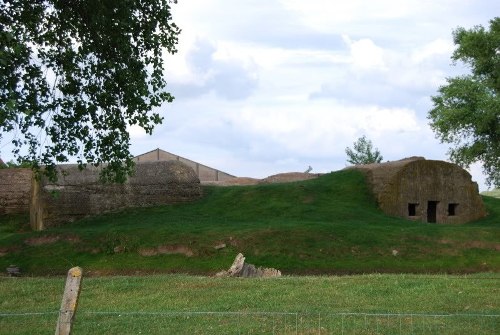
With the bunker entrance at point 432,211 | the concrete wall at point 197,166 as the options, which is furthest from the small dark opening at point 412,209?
the concrete wall at point 197,166

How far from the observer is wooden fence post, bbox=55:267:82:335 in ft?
31.2

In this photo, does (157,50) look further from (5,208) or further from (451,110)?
(451,110)

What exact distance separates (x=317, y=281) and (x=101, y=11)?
9171 millimetres

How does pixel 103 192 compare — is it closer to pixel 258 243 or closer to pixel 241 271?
pixel 258 243

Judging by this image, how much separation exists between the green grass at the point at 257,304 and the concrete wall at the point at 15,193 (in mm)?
18686

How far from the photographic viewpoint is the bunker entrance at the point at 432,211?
38.7m

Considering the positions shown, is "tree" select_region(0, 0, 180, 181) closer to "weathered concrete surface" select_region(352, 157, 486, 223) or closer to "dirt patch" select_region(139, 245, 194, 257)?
"dirt patch" select_region(139, 245, 194, 257)

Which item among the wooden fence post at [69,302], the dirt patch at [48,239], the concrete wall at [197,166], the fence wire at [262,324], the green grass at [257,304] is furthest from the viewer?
the concrete wall at [197,166]

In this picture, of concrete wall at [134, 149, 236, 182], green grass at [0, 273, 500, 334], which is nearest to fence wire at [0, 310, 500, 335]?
green grass at [0, 273, 500, 334]

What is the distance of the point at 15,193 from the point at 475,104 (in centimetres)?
2722

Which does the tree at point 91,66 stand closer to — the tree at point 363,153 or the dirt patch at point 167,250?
the dirt patch at point 167,250

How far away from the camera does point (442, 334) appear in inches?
481

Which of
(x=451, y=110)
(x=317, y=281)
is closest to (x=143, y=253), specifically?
(x=317, y=281)

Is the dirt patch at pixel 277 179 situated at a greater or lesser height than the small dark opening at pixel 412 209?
greater
